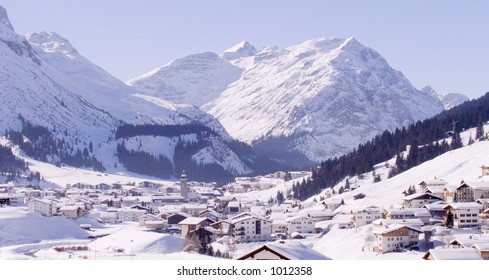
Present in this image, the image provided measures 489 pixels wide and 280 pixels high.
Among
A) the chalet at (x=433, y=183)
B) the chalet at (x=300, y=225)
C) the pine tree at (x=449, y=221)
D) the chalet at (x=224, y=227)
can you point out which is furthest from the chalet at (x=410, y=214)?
the chalet at (x=224, y=227)

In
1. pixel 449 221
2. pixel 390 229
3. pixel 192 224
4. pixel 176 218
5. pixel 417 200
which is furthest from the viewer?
pixel 176 218

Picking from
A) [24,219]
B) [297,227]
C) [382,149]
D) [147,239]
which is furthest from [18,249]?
[382,149]

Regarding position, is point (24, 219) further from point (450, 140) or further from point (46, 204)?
point (450, 140)

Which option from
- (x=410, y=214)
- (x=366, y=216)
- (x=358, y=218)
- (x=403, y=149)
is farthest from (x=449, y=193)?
(x=403, y=149)

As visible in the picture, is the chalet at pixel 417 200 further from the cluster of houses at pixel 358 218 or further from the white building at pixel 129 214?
the white building at pixel 129 214

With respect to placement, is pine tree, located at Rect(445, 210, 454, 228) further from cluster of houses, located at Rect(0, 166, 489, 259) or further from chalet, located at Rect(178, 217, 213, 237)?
chalet, located at Rect(178, 217, 213, 237)

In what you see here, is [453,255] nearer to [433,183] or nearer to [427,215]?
[427,215]
